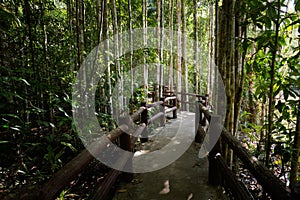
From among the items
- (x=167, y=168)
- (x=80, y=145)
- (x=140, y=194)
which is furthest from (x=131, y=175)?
(x=80, y=145)

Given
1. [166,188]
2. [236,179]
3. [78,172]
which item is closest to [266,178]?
[236,179]

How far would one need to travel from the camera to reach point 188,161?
3.38 m

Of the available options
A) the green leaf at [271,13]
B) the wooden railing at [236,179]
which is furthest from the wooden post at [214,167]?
the green leaf at [271,13]

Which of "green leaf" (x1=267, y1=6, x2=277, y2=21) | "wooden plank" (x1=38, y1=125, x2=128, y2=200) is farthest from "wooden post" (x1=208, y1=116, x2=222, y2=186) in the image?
"wooden plank" (x1=38, y1=125, x2=128, y2=200)

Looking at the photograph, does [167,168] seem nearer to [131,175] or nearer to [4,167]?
[131,175]

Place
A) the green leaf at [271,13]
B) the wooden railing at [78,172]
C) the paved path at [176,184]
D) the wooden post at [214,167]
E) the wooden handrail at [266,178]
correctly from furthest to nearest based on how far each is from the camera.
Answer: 1. the wooden post at [214,167]
2. the paved path at [176,184]
3. the green leaf at [271,13]
4. the wooden handrail at [266,178]
5. the wooden railing at [78,172]

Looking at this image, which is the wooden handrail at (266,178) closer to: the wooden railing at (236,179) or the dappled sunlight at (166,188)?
the wooden railing at (236,179)

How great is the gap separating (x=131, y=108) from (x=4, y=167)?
3.36m

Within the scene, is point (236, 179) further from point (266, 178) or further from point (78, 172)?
point (78, 172)

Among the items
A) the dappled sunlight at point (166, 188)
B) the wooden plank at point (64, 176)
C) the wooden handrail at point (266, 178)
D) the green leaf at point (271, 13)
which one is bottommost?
the dappled sunlight at point (166, 188)

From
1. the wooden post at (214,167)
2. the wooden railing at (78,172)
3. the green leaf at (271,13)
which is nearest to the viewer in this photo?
the wooden railing at (78,172)

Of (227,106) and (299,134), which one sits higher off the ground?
(227,106)

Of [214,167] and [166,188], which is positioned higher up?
[214,167]

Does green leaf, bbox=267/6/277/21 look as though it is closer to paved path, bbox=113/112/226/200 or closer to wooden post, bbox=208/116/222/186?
wooden post, bbox=208/116/222/186
